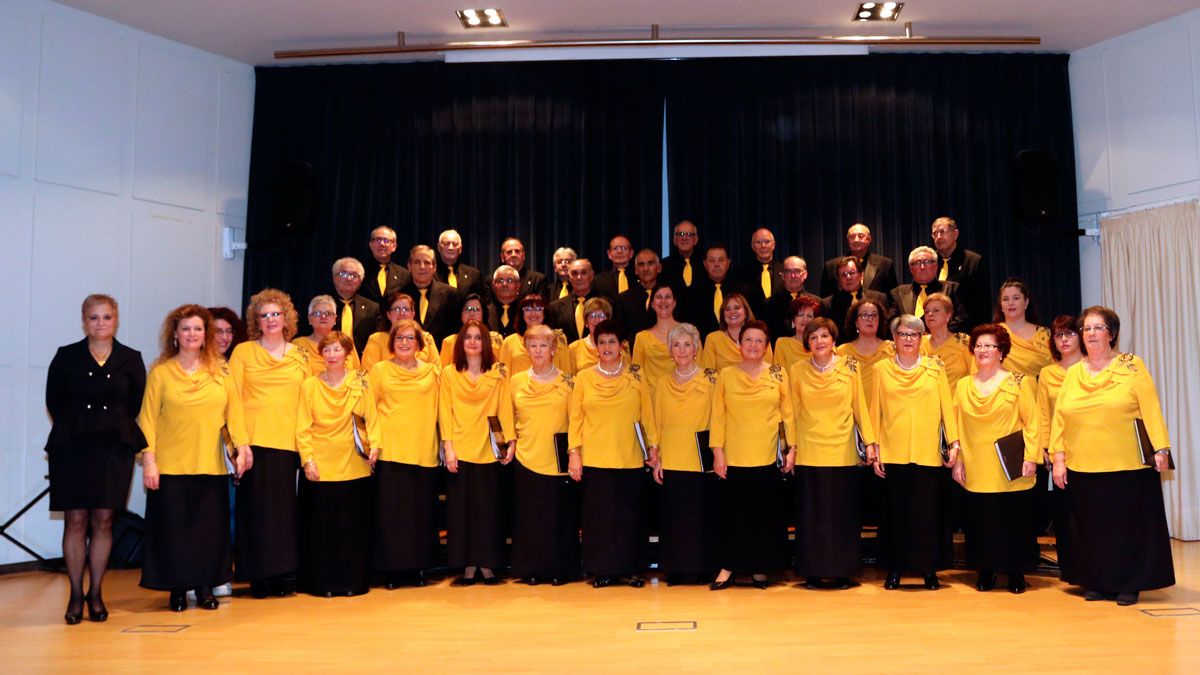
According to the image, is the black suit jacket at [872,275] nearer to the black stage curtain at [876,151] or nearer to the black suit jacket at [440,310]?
the black stage curtain at [876,151]

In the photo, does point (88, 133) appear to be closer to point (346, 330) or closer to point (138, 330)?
point (138, 330)

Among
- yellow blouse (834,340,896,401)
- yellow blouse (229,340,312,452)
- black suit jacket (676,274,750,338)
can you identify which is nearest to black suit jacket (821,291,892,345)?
yellow blouse (834,340,896,401)

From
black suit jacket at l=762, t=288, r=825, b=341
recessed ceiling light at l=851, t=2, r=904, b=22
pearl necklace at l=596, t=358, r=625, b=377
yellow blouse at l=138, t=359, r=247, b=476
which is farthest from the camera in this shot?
recessed ceiling light at l=851, t=2, r=904, b=22

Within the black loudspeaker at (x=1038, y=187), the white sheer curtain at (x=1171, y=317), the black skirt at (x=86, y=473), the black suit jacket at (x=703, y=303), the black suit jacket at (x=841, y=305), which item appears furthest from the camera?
the black loudspeaker at (x=1038, y=187)

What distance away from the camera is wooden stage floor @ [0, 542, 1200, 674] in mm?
4004

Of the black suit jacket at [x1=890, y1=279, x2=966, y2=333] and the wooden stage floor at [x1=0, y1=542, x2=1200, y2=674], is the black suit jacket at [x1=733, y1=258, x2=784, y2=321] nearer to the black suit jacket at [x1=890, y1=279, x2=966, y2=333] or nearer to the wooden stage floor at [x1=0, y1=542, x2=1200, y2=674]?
the black suit jacket at [x1=890, y1=279, x2=966, y2=333]

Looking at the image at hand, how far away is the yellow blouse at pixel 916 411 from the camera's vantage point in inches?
219

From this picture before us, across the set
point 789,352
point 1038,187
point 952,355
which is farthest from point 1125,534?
point 1038,187

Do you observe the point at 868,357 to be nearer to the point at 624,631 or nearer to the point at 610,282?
the point at 610,282

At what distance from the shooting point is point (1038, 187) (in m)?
7.58

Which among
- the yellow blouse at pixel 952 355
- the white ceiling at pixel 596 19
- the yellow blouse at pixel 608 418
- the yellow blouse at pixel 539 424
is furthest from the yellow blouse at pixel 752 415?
the white ceiling at pixel 596 19

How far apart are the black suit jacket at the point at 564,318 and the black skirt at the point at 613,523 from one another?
50.3 inches

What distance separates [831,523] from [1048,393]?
143 centimetres

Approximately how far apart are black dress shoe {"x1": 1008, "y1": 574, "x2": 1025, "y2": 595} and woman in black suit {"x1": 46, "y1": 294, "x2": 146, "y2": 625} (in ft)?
15.5
